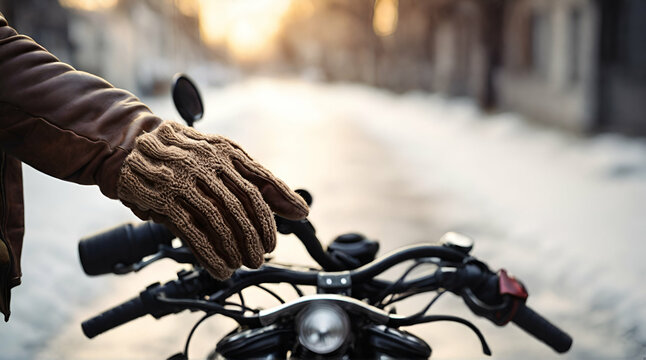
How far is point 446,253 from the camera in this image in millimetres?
1520

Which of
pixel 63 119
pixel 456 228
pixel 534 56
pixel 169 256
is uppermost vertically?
pixel 63 119

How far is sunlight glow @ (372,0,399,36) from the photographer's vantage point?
37.5m

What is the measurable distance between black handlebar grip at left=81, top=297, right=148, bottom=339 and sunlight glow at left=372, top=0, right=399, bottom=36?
36.0 metres

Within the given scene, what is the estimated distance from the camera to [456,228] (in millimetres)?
6156

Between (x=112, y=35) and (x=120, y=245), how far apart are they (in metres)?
18.5

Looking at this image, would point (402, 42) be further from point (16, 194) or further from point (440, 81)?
point (16, 194)

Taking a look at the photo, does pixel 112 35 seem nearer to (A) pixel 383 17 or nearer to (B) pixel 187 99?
(B) pixel 187 99

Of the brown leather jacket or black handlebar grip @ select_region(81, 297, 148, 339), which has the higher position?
the brown leather jacket

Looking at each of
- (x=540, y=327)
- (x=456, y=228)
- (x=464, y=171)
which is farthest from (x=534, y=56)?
(x=540, y=327)

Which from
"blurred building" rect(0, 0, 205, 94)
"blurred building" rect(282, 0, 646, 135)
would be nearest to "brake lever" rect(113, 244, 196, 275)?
"blurred building" rect(0, 0, 205, 94)

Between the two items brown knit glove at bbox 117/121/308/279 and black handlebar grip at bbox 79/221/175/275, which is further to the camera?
black handlebar grip at bbox 79/221/175/275

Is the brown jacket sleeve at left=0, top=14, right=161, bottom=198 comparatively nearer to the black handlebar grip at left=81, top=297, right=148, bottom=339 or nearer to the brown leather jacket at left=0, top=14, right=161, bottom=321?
the brown leather jacket at left=0, top=14, right=161, bottom=321

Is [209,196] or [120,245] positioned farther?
[120,245]

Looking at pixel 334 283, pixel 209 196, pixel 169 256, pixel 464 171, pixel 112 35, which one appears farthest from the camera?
pixel 112 35
